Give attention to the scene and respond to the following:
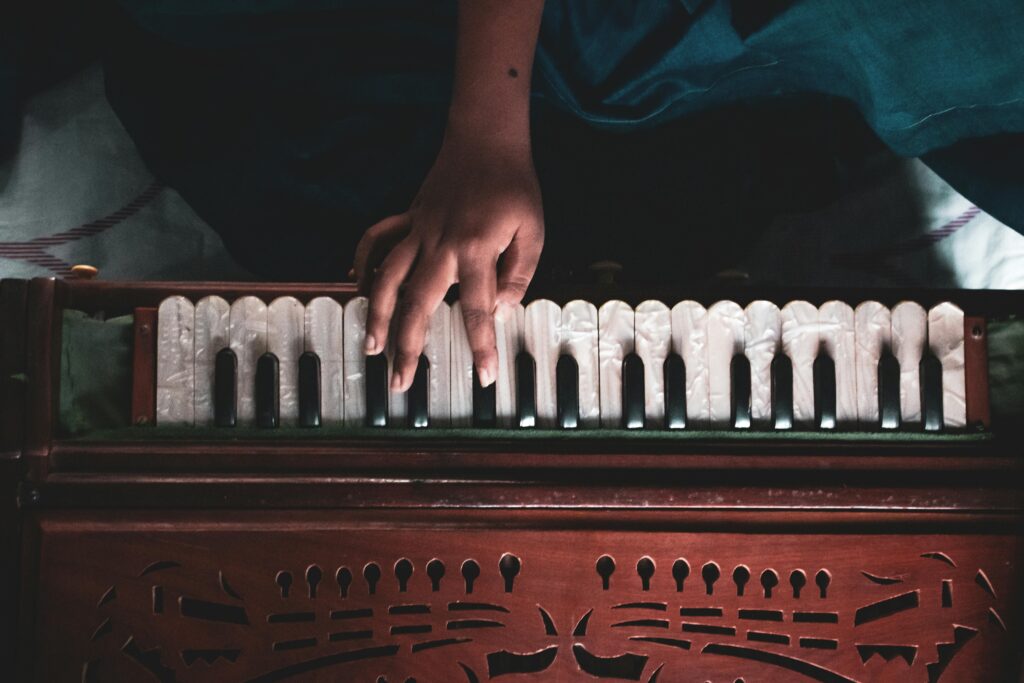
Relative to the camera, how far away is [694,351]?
0.63 m

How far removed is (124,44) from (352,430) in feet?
1.90

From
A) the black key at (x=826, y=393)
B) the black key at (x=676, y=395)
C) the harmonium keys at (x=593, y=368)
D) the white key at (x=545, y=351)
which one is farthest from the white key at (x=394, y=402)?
the black key at (x=826, y=393)

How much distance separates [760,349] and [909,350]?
118mm

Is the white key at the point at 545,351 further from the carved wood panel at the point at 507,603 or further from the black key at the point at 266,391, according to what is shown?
the black key at the point at 266,391

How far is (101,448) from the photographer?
1.91ft

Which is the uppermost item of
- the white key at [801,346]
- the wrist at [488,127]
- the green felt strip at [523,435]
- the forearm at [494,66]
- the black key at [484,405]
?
the forearm at [494,66]

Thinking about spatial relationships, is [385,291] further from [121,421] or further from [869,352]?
[869,352]

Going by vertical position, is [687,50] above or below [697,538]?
above

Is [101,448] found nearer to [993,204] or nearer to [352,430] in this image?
[352,430]

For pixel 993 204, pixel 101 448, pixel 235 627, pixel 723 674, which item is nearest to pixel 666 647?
pixel 723 674

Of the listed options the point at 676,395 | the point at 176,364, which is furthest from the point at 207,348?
the point at 676,395

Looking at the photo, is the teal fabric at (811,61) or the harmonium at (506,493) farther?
the teal fabric at (811,61)

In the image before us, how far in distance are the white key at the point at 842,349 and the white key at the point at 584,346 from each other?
182mm

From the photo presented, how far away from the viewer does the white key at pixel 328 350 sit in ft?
2.03
